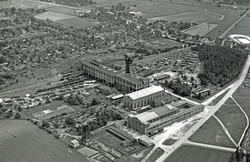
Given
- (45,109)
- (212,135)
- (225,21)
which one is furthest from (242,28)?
(45,109)

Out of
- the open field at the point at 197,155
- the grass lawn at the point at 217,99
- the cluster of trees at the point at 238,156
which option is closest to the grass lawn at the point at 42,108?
the open field at the point at 197,155

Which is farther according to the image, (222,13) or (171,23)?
(222,13)

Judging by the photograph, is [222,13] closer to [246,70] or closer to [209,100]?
[246,70]

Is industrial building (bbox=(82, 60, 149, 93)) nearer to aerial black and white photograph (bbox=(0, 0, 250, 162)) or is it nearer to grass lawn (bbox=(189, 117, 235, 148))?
aerial black and white photograph (bbox=(0, 0, 250, 162))

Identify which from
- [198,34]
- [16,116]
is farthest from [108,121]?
[198,34]

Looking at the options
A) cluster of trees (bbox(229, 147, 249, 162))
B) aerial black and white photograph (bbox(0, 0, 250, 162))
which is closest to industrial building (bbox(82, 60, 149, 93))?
aerial black and white photograph (bbox(0, 0, 250, 162))

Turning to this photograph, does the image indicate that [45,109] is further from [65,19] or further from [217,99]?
[65,19]

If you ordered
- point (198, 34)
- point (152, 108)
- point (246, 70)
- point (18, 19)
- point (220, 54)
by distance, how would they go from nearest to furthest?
point (152, 108)
point (246, 70)
point (220, 54)
point (198, 34)
point (18, 19)

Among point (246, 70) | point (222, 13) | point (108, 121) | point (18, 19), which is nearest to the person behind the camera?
point (108, 121)
